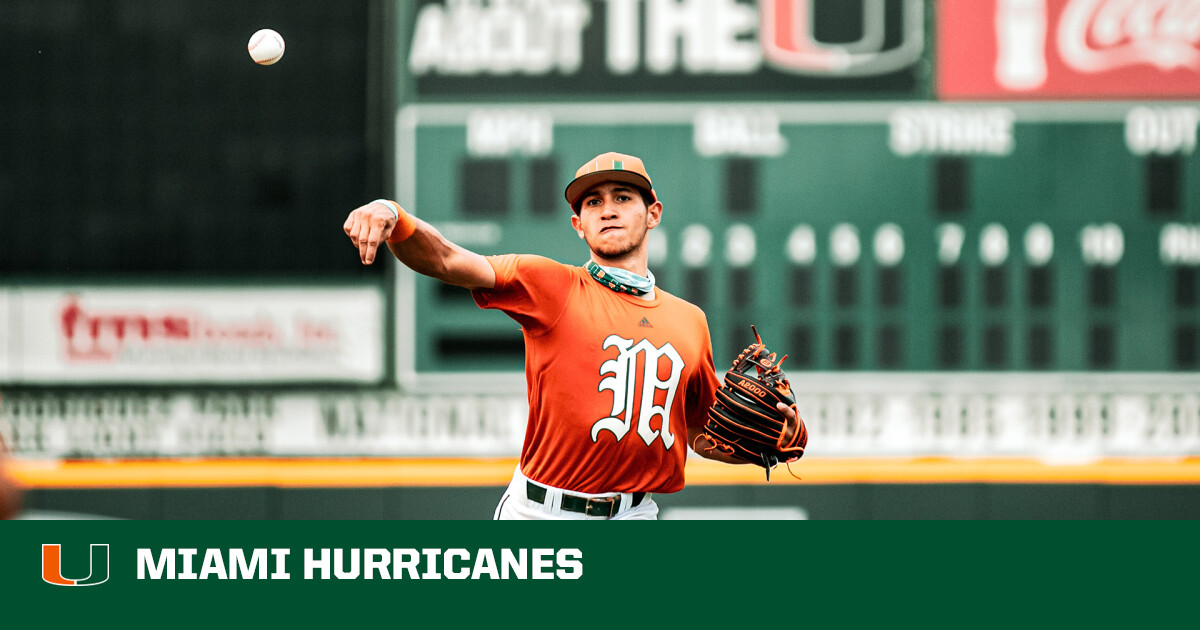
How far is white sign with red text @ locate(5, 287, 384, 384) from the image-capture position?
6.24m

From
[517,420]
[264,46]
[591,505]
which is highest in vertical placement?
[264,46]

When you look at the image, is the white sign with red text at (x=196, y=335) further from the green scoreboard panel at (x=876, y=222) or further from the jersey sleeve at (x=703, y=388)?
the jersey sleeve at (x=703, y=388)

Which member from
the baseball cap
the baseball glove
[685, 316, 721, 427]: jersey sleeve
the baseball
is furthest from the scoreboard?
the baseball cap

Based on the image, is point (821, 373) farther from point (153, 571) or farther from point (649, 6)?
point (153, 571)

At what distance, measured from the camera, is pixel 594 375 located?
8.98ft

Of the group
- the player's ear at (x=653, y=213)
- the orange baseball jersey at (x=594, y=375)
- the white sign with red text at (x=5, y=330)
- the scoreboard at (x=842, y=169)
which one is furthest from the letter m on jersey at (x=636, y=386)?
the white sign with red text at (x=5, y=330)

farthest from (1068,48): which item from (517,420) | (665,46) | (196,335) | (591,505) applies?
(196,335)

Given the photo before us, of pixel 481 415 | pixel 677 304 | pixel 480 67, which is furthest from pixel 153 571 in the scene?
pixel 480 67

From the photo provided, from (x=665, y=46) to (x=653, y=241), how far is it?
1097mm

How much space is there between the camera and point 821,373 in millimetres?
6285

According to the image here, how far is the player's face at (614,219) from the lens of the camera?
2.78 meters

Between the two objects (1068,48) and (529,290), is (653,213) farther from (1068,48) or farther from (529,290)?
(1068,48)

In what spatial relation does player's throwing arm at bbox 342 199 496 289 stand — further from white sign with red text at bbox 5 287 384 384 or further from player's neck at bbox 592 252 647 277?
white sign with red text at bbox 5 287 384 384

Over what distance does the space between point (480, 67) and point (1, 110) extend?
2691 millimetres
